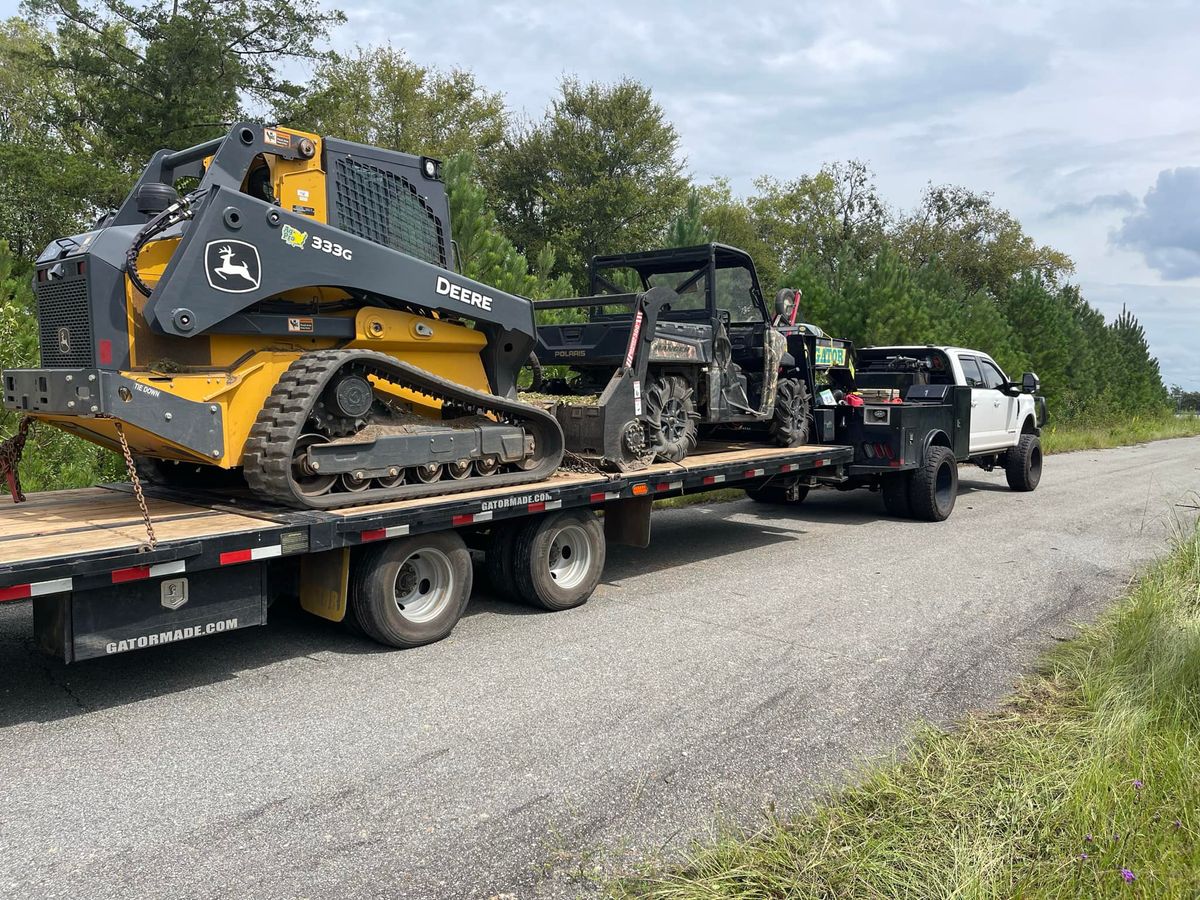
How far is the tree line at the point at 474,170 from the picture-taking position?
57.6 feet

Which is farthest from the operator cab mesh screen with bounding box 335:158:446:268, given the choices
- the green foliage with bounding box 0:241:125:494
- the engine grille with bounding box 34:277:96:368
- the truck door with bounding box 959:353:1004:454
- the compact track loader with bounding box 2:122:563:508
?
the truck door with bounding box 959:353:1004:454

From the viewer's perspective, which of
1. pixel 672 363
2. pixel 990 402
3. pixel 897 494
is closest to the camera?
pixel 672 363

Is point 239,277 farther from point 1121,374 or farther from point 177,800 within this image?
point 1121,374

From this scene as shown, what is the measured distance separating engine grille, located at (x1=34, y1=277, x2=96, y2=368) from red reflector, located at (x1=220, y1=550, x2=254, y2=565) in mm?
1381

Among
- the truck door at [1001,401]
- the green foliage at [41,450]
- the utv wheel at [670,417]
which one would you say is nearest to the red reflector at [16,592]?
the utv wheel at [670,417]

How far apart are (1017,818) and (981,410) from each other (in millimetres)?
9846

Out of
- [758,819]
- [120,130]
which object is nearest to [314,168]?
[758,819]

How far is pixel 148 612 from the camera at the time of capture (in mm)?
4824

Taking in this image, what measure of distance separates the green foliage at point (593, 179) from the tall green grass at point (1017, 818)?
26813 millimetres

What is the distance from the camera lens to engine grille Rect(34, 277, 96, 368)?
5.41 m

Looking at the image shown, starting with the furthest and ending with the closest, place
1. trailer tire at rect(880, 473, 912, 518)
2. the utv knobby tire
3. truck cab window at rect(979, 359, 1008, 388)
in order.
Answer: truck cab window at rect(979, 359, 1008, 388) → the utv knobby tire → trailer tire at rect(880, 473, 912, 518)

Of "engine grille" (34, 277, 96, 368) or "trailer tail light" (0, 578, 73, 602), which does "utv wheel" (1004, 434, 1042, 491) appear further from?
"trailer tail light" (0, 578, 73, 602)

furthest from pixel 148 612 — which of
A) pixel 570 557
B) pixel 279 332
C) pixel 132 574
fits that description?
pixel 570 557

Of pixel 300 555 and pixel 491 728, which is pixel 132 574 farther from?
pixel 491 728
